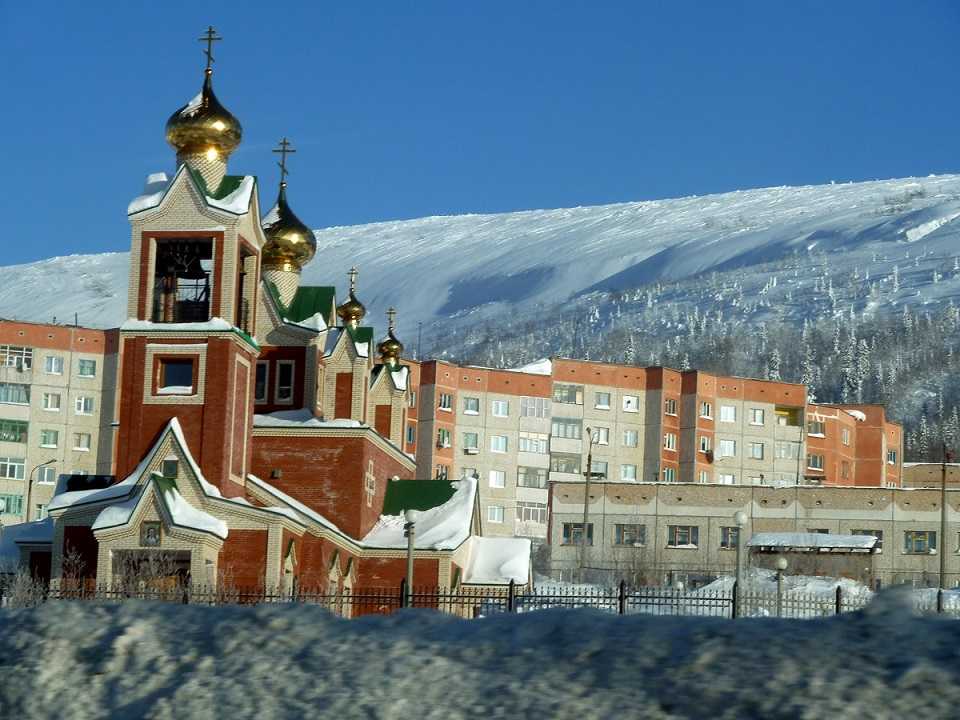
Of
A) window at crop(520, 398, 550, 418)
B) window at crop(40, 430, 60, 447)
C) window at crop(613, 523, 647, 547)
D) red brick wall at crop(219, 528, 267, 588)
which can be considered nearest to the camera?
red brick wall at crop(219, 528, 267, 588)

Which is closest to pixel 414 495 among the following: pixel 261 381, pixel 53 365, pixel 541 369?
pixel 261 381

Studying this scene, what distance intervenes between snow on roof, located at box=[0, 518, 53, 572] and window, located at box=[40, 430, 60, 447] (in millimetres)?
48488

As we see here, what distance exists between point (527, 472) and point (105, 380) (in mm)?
25274

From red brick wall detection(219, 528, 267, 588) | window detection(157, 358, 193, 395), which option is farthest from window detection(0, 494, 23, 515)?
red brick wall detection(219, 528, 267, 588)

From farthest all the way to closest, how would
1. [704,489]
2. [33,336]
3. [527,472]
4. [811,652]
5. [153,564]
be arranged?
[527,472] → [33,336] → [704,489] → [153,564] → [811,652]

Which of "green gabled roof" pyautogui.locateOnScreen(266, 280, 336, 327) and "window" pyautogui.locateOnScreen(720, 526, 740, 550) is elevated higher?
"green gabled roof" pyautogui.locateOnScreen(266, 280, 336, 327)

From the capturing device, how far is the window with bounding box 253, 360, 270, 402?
153 feet

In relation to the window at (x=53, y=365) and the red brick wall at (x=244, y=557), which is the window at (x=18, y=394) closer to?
the window at (x=53, y=365)

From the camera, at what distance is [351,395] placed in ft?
156

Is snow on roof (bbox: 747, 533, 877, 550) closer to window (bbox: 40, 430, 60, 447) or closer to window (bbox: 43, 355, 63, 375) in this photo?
window (bbox: 40, 430, 60, 447)

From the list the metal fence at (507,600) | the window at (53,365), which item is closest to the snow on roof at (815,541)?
the metal fence at (507,600)

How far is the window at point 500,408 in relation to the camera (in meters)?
103

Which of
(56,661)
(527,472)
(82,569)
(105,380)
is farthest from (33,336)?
(56,661)

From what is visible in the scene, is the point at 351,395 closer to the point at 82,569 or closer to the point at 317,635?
the point at 82,569
